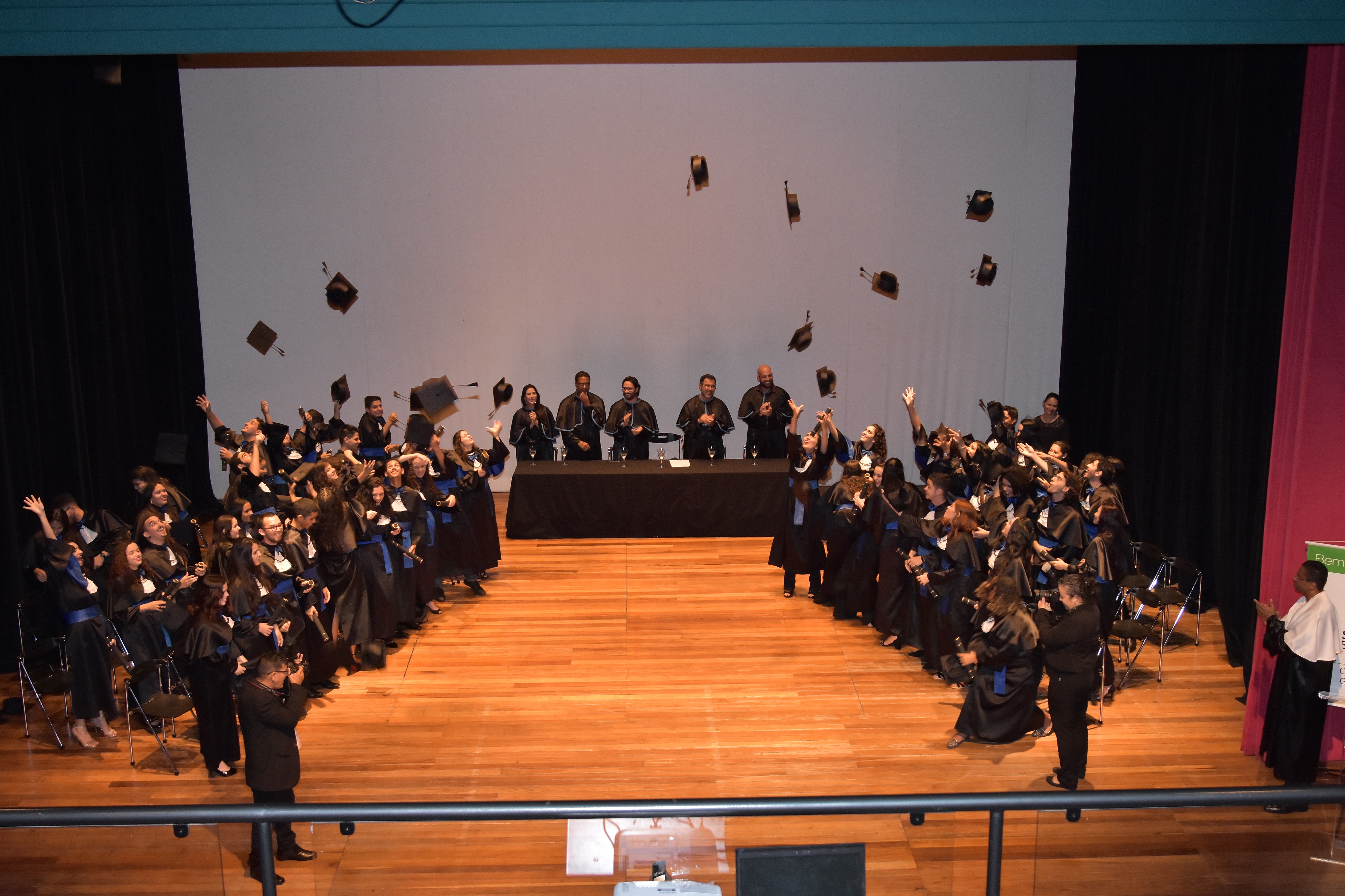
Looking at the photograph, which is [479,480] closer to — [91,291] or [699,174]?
[91,291]

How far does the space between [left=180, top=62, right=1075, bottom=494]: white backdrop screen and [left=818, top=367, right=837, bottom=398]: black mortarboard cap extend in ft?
0.55

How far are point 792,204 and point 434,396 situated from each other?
533cm

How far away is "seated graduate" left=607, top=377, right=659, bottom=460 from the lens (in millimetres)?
12430

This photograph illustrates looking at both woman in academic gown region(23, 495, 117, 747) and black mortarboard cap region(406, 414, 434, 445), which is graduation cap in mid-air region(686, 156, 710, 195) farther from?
woman in academic gown region(23, 495, 117, 747)

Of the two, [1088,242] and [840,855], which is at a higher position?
[1088,242]

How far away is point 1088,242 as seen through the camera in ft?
41.4

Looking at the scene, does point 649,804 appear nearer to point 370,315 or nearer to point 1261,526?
point 1261,526

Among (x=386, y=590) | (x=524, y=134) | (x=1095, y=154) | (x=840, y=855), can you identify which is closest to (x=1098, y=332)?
(x=1095, y=154)

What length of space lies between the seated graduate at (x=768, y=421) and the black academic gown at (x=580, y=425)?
1.80 m

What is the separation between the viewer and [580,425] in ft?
40.9

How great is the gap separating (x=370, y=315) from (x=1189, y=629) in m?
10.3

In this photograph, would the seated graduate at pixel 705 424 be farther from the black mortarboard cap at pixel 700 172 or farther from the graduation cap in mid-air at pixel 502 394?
the black mortarboard cap at pixel 700 172

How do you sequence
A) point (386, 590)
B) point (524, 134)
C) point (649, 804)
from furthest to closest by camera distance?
point (524, 134), point (386, 590), point (649, 804)

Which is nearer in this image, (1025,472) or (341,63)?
(1025,472)
